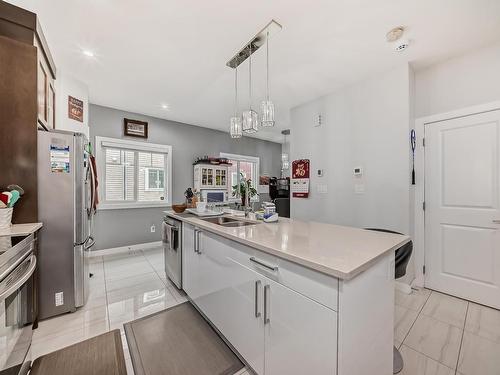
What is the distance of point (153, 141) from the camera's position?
438 centimetres

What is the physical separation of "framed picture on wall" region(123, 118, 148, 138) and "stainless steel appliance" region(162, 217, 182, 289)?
2305mm

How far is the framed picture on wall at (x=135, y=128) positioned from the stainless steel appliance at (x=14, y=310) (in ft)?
9.94

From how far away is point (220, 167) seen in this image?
5008 mm

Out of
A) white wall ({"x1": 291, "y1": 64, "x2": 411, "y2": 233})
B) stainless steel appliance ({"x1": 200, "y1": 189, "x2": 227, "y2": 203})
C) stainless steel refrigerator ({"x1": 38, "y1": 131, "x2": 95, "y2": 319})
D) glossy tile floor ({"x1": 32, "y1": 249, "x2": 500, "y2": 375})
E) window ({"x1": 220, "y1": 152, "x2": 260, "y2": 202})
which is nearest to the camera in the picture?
glossy tile floor ({"x1": 32, "y1": 249, "x2": 500, "y2": 375})

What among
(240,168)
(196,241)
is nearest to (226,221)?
(196,241)

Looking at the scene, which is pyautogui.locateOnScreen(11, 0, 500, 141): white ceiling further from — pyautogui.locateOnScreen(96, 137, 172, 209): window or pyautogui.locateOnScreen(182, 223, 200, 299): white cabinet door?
pyautogui.locateOnScreen(182, 223, 200, 299): white cabinet door

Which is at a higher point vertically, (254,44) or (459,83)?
(254,44)

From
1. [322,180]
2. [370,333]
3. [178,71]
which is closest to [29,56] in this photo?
[178,71]

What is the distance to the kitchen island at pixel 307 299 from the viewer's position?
2.99 feet

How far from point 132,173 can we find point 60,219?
7.70ft

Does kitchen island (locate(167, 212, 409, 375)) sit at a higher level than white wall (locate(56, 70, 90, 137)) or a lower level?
lower

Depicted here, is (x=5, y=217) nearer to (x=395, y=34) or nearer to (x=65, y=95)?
(x=65, y=95)

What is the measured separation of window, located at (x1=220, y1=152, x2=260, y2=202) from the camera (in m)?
5.54

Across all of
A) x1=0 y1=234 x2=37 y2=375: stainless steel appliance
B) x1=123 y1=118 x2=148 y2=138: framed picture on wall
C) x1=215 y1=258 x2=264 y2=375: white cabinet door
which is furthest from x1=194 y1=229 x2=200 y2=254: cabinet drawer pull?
x1=123 y1=118 x2=148 y2=138: framed picture on wall
